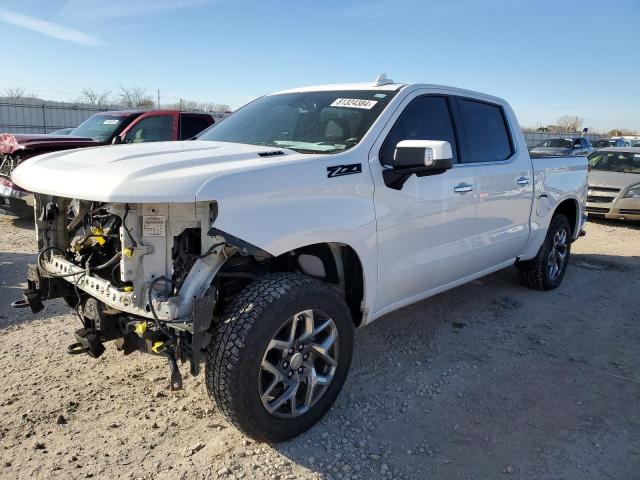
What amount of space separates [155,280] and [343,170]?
121 centimetres

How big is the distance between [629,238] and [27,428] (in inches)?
382

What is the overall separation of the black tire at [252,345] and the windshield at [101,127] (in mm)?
7008

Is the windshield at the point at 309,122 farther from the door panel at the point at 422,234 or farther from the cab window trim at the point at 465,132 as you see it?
the cab window trim at the point at 465,132

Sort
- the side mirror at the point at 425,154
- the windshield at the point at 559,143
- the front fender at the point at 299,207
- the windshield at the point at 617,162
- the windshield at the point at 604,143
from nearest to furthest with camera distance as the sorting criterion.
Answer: the front fender at the point at 299,207 < the side mirror at the point at 425,154 < the windshield at the point at 617,162 < the windshield at the point at 559,143 < the windshield at the point at 604,143

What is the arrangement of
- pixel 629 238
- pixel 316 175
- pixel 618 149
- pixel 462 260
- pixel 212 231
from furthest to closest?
pixel 618 149, pixel 629 238, pixel 462 260, pixel 316 175, pixel 212 231

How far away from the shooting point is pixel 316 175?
117 inches

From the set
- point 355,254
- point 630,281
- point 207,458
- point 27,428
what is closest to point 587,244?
point 630,281

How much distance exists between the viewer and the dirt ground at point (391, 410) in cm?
282

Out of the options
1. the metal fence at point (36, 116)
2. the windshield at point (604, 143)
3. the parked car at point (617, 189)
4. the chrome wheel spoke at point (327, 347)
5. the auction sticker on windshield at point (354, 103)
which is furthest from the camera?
the windshield at point (604, 143)

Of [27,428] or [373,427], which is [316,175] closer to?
[373,427]

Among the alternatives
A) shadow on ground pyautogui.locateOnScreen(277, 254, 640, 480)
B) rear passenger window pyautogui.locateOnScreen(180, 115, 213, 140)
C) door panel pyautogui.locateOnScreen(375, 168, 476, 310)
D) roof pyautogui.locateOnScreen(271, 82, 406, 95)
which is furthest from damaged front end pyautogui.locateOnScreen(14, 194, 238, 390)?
rear passenger window pyautogui.locateOnScreen(180, 115, 213, 140)

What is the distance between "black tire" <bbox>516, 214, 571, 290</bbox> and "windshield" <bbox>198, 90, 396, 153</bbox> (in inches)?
115

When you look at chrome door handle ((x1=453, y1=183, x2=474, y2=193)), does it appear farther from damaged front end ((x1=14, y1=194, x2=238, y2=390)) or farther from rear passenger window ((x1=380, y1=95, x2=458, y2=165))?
damaged front end ((x1=14, y1=194, x2=238, y2=390))

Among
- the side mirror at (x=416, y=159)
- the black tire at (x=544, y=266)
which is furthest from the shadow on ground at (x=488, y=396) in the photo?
the side mirror at (x=416, y=159)
